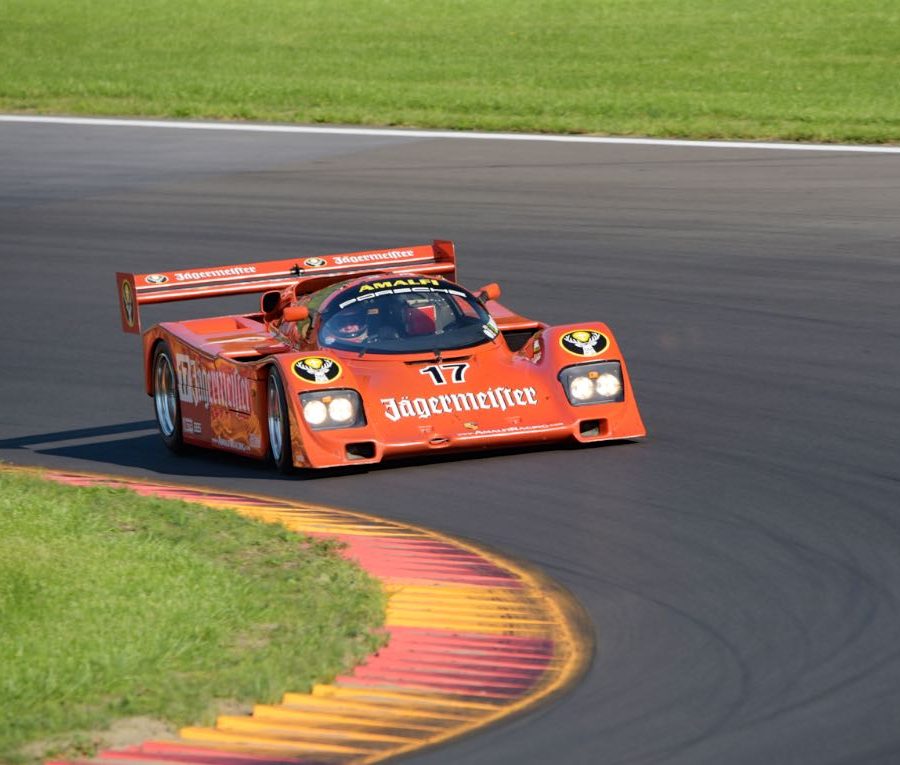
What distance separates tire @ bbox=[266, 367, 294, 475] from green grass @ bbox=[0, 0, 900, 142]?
14.7 m

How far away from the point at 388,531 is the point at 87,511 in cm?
162

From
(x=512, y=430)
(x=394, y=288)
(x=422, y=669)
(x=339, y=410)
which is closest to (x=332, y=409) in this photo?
(x=339, y=410)

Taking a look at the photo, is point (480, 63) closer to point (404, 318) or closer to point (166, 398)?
point (166, 398)

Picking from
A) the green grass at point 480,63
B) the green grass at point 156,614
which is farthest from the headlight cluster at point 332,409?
Answer: the green grass at point 480,63

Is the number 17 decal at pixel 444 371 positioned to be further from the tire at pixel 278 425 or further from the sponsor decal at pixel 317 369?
the tire at pixel 278 425

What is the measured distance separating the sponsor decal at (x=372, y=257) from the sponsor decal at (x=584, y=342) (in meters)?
2.17

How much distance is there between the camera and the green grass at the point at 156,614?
7.27 metres

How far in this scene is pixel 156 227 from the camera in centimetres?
2216

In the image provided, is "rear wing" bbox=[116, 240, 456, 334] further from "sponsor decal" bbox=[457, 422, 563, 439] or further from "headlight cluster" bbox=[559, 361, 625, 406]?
"sponsor decal" bbox=[457, 422, 563, 439]

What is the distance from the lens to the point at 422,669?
790 cm

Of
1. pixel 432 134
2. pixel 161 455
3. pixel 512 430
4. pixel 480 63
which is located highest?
pixel 480 63

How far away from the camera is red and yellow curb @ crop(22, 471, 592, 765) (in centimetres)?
698

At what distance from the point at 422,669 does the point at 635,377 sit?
698cm

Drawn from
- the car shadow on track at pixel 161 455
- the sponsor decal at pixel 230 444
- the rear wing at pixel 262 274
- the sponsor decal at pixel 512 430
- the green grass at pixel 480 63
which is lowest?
the car shadow on track at pixel 161 455
